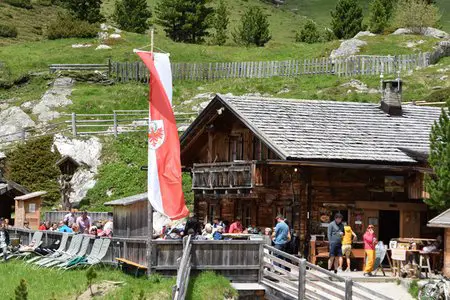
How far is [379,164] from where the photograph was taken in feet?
105

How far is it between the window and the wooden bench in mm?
9946

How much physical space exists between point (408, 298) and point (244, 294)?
168 inches

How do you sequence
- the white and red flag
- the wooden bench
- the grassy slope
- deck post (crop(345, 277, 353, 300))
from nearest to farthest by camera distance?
deck post (crop(345, 277, 353, 300)), the grassy slope, the white and red flag, the wooden bench

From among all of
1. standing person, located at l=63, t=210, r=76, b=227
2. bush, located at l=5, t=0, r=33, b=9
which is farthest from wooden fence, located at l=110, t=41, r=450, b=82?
bush, located at l=5, t=0, r=33, b=9

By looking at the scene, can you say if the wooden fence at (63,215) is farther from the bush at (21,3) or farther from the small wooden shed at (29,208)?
the bush at (21,3)

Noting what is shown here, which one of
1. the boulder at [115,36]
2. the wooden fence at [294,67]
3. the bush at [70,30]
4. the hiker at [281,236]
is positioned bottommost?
the hiker at [281,236]

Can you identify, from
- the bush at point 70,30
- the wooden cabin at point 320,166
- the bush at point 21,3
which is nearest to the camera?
the wooden cabin at point 320,166

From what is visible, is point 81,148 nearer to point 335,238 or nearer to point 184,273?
point 335,238

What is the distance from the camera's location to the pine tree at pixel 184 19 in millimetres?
94312

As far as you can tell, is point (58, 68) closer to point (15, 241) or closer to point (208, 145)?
point (208, 145)

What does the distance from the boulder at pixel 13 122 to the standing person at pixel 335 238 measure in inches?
1151

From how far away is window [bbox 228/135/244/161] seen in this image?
1441 inches

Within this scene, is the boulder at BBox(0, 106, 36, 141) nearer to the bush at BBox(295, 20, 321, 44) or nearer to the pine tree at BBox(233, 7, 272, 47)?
the pine tree at BBox(233, 7, 272, 47)

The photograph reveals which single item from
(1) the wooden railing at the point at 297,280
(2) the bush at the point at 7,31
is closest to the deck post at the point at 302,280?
(1) the wooden railing at the point at 297,280
